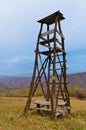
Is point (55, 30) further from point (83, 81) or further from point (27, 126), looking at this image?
point (83, 81)

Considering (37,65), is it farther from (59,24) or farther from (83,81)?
(83,81)

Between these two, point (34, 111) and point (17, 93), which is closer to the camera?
point (34, 111)

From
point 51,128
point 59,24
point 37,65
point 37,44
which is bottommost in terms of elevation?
point 51,128

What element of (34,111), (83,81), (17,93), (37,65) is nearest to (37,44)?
(37,65)

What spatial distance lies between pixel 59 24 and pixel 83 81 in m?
63.0

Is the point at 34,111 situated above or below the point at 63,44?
below

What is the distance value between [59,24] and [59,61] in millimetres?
2496

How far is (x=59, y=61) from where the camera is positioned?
1744 cm

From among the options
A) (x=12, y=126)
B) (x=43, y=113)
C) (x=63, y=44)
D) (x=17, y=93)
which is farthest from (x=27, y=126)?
(x=17, y=93)

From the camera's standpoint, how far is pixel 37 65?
17422mm

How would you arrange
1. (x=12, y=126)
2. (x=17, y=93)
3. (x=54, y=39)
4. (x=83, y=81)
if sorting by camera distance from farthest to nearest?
(x=83, y=81) → (x=17, y=93) → (x=54, y=39) → (x=12, y=126)

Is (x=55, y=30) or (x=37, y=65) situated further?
(x=37, y=65)

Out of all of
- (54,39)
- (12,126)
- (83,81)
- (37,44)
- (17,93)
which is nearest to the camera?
(12,126)

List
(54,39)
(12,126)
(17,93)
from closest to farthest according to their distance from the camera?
(12,126), (54,39), (17,93)
